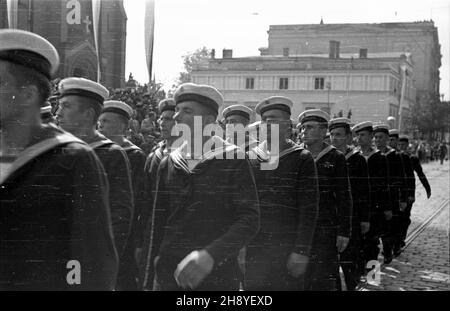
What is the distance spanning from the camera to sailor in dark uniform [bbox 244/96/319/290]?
2250 mm

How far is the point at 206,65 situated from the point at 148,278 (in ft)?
2.49

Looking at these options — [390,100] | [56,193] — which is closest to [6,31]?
[56,193]

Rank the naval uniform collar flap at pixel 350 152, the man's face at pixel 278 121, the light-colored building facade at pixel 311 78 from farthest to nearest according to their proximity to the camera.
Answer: the naval uniform collar flap at pixel 350 152 < the man's face at pixel 278 121 < the light-colored building facade at pixel 311 78

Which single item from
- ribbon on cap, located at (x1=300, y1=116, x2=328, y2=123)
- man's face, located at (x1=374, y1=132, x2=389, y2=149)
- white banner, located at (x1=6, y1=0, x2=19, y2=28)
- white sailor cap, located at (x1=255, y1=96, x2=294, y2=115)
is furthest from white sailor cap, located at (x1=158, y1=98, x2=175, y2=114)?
man's face, located at (x1=374, y1=132, x2=389, y2=149)

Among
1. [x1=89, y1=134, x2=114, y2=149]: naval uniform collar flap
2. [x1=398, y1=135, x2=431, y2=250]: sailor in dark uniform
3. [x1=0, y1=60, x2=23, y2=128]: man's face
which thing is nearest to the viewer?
[x1=0, y1=60, x2=23, y2=128]: man's face

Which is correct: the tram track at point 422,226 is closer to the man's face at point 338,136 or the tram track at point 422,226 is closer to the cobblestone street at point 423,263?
the cobblestone street at point 423,263

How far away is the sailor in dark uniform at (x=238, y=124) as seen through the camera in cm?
212

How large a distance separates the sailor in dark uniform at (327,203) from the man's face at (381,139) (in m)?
1.60

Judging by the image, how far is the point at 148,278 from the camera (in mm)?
1914

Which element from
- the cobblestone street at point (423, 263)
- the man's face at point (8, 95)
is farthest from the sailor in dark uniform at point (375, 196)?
the man's face at point (8, 95)

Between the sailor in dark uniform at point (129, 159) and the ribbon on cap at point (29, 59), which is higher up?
the ribbon on cap at point (29, 59)

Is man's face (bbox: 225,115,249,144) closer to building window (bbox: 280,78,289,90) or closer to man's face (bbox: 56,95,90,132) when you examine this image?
building window (bbox: 280,78,289,90)

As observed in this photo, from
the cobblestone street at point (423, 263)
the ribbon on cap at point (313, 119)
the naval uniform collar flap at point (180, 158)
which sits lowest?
the cobblestone street at point (423, 263)

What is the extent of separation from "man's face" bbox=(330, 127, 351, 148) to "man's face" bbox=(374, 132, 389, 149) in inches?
42.3
